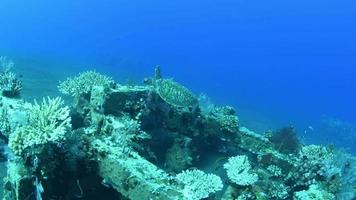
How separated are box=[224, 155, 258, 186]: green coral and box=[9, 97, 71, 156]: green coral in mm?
4316

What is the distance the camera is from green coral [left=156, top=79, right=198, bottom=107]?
11547mm

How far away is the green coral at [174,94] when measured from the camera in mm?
11547

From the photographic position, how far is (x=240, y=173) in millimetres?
9672

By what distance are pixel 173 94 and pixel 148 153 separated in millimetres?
2365

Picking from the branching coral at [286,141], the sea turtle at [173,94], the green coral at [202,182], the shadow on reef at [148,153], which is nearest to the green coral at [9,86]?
the shadow on reef at [148,153]

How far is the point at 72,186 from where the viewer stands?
24.5ft

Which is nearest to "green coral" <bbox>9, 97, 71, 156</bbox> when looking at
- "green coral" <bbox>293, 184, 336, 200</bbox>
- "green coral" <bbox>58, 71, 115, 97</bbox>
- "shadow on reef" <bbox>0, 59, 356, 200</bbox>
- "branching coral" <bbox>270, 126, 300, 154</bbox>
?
"shadow on reef" <bbox>0, 59, 356, 200</bbox>

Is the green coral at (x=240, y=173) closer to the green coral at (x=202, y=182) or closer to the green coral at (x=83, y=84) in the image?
the green coral at (x=202, y=182)

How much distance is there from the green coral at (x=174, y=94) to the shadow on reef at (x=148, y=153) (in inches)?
1.3

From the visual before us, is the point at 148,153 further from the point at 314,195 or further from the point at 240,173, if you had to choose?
the point at 314,195

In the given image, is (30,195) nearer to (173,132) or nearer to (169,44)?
(173,132)

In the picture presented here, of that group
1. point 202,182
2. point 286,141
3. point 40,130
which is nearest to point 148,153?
point 202,182

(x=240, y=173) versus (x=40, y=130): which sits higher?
(x=240, y=173)

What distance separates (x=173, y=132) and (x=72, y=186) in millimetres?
4839
